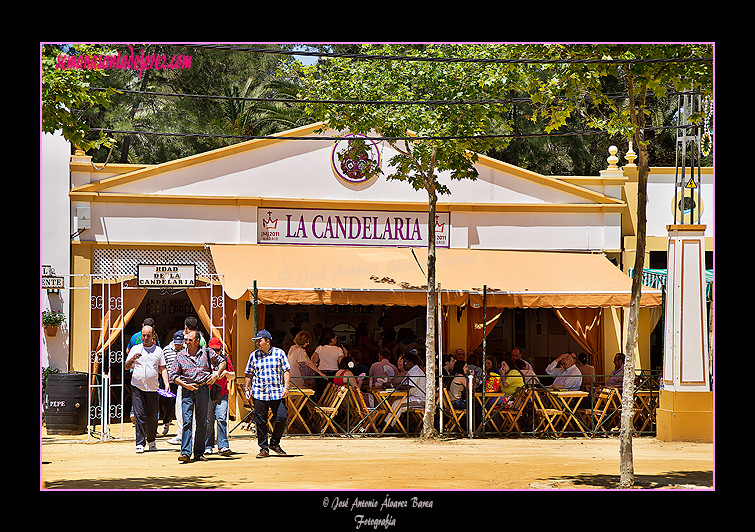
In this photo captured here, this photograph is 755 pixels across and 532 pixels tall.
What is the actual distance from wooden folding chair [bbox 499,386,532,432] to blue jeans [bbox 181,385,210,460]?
4777 mm

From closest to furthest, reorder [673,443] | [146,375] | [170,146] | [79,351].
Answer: [146,375], [673,443], [79,351], [170,146]

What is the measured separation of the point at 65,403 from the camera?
12.3 m

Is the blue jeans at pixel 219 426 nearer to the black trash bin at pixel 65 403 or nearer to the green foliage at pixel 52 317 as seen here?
the black trash bin at pixel 65 403

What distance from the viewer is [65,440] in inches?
477

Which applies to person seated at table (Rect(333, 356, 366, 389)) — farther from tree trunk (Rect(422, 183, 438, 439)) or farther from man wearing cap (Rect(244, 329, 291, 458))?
man wearing cap (Rect(244, 329, 291, 458))

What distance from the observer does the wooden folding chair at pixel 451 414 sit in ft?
42.3

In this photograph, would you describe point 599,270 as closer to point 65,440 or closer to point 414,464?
point 414,464

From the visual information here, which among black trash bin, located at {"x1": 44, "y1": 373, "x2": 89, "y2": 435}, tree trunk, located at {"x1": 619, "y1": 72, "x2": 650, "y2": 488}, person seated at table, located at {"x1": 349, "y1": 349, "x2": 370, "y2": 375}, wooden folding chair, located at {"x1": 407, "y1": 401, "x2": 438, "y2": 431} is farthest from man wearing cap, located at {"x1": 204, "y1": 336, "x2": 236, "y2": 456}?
tree trunk, located at {"x1": 619, "y1": 72, "x2": 650, "y2": 488}

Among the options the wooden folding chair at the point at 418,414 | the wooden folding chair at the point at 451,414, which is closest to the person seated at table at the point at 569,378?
the wooden folding chair at the point at 451,414

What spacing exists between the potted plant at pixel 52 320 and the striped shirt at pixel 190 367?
4.93 m

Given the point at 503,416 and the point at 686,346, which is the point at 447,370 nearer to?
the point at 503,416

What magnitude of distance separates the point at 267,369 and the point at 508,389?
4227 millimetres

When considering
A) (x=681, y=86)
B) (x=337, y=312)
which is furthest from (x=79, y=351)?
(x=681, y=86)

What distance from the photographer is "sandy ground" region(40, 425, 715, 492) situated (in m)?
8.90
